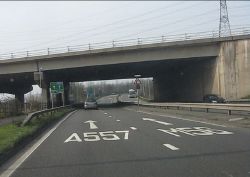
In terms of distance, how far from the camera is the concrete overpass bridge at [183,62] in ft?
169

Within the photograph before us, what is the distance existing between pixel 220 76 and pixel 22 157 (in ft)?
135

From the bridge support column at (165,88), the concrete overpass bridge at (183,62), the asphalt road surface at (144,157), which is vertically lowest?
the asphalt road surface at (144,157)

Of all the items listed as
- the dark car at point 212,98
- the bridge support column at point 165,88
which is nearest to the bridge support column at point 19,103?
the dark car at point 212,98

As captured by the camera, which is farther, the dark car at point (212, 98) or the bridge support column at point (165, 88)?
the bridge support column at point (165, 88)

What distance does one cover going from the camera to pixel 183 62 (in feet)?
197

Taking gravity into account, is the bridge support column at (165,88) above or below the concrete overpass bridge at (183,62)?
below

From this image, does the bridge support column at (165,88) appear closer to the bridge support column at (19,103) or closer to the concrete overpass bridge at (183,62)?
the concrete overpass bridge at (183,62)

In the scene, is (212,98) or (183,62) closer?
(212,98)

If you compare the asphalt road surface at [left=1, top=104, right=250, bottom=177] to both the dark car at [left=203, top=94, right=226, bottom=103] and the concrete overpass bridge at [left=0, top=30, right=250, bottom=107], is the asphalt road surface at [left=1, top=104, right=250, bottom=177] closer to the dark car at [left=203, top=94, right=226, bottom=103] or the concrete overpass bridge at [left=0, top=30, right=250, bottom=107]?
the dark car at [left=203, top=94, right=226, bottom=103]

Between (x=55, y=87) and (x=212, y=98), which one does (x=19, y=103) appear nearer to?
(x=55, y=87)

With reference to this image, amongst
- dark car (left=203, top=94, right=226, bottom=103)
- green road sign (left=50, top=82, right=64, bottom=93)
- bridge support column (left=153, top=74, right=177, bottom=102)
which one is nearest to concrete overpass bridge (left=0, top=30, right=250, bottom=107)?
dark car (left=203, top=94, right=226, bottom=103)

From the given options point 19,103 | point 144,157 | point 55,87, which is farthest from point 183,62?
point 144,157

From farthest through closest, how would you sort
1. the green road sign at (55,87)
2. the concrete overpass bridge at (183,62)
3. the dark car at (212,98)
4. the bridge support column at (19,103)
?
the green road sign at (55,87)
the concrete overpass bridge at (183,62)
the bridge support column at (19,103)
the dark car at (212,98)

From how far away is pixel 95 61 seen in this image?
58.2 m
